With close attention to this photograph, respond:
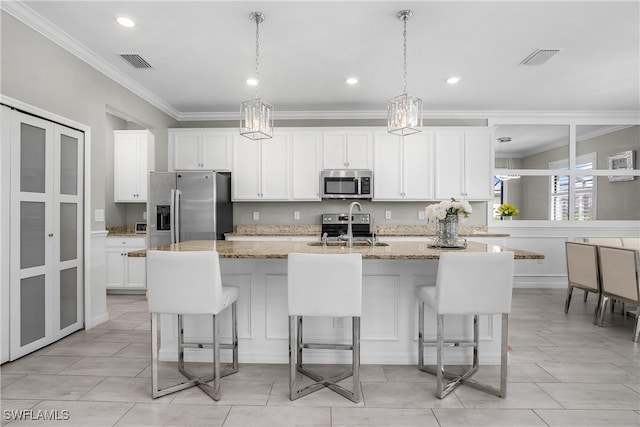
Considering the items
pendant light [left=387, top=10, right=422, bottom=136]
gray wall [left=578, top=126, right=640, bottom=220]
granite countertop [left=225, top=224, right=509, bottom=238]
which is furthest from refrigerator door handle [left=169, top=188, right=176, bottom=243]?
gray wall [left=578, top=126, right=640, bottom=220]

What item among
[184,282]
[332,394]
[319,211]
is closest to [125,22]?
[184,282]

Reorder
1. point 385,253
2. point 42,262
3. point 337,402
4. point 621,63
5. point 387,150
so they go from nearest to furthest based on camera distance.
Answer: point 337,402, point 385,253, point 42,262, point 621,63, point 387,150

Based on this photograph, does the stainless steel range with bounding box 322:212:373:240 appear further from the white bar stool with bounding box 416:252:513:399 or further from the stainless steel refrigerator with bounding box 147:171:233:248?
the white bar stool with bounding box 416:252:513:399

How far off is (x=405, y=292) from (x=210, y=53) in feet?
9.06

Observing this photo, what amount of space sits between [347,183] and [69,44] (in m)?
3.35

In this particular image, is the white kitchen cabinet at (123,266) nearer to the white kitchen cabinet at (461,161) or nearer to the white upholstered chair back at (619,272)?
Answer: the white kitchen cabinet at (461,161)

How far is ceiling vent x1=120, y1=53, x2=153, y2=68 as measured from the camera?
343 centimetres

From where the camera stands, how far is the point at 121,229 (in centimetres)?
536

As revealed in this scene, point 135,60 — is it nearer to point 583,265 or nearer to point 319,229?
point 319,229

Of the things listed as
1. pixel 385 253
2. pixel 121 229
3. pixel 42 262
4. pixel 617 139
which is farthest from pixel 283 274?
→ pixel 617 139

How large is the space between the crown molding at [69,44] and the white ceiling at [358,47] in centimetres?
1

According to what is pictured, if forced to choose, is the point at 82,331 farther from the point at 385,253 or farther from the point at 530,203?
the point at 530,203

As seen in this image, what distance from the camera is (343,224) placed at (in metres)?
5.30

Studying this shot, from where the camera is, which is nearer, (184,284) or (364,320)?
(184,284)
